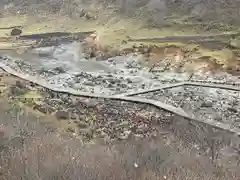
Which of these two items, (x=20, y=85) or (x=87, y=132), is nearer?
(x=87, y=132)

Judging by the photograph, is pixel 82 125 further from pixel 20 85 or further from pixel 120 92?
pixel 20 85

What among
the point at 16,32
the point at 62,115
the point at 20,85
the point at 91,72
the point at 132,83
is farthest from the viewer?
the point at 16,32

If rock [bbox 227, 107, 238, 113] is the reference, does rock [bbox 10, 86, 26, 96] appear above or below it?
above

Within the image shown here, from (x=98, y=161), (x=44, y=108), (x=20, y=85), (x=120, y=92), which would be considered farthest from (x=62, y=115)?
(x=98, y=161)

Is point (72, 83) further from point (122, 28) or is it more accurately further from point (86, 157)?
point (86, 157)

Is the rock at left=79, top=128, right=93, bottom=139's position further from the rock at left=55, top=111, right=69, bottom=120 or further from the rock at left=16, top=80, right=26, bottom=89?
the rock at left=16, top=80, right=26, bottom=89

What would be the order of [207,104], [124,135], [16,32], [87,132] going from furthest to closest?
[16,32]
[207,104]
[87,132]
[124,135]

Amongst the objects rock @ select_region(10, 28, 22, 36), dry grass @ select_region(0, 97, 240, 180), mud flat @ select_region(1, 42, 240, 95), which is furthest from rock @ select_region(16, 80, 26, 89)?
rock @ select_region(10, 28, 22, 36)

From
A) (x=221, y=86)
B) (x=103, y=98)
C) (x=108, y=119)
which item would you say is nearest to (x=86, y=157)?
(x=108, y=119)

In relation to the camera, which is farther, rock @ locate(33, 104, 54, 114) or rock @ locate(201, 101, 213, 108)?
rock @ locate(201, 101, 213, 108)

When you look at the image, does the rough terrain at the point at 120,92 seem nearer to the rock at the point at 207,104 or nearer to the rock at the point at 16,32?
the rock at the point at 207,104

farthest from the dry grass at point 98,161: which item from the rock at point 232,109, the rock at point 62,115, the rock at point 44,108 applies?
the rock at point 232,109
